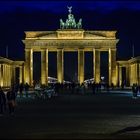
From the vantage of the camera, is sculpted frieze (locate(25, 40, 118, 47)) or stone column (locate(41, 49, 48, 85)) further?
stone column (locate(41, 49, 48, 85))

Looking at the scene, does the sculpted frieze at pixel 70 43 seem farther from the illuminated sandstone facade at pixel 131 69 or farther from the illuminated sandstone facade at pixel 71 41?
the illuminated sandstone facade at pixel 131 69

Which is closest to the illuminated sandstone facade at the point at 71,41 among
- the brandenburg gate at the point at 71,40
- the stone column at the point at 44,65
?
the brandenburg gate at the point at 71,40

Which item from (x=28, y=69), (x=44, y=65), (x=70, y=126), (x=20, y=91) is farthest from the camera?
(x=44, y=65)

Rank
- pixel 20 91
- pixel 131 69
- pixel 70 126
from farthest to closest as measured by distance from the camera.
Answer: pixel 131 69 < pixel 20 91 < pixel 70 126

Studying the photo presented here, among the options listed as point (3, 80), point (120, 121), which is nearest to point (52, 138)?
point (120, 121)

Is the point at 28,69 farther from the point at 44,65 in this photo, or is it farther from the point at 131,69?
the point at 131,69

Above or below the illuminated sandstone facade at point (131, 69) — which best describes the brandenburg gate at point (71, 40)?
above

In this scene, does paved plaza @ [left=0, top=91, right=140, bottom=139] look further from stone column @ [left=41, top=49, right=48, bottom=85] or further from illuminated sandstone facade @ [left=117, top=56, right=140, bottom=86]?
stone column @ [left=41, top=49, right=48, bottom=85]

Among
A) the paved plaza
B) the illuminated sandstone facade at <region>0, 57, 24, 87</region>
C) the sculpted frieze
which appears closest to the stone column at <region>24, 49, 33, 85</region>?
the illuminated sandstone facade at <region>0, 57, 24, 87</region>

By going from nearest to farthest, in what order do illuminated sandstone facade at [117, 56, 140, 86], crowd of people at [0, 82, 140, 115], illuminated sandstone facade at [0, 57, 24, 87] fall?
crowd of people at [0, 82, 140, 115], illuminated sandstone facade at [0, 57, 24, 87], illuminated sandstone facade at [117, 56, 140, 86]

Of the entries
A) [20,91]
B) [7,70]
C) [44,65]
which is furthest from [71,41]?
[20,91]

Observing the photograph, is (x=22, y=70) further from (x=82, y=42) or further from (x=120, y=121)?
(x=120, y=121)

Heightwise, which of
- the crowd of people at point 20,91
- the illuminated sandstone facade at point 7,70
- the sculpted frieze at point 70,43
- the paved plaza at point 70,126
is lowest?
the paved plaza at point 70,126

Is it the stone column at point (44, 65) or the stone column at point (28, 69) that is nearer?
the stone column at point (44, 65)
